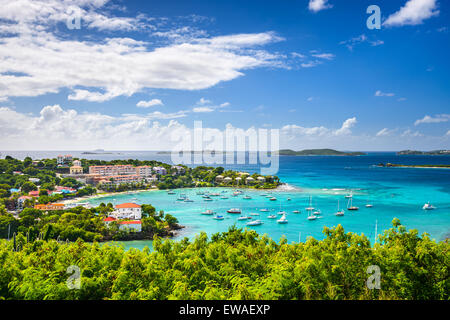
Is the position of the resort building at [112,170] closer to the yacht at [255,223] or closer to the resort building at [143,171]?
the resort building at [143,171]

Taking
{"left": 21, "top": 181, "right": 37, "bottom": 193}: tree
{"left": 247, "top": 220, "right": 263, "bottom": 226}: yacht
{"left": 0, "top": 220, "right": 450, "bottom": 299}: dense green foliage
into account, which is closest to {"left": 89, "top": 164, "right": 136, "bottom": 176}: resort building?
{"left": 21, "top": 181, "right": 37, "bottom": 193}: tree

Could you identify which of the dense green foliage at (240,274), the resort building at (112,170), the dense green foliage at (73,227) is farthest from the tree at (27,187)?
the dense green foliage at (240,274)

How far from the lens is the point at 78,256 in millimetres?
6309

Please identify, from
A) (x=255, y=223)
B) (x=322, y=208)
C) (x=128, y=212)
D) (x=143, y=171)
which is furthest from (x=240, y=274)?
(x=143, y=171)

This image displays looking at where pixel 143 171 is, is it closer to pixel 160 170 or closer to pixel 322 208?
pixel 160 170

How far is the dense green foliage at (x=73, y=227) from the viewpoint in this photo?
1617 cm

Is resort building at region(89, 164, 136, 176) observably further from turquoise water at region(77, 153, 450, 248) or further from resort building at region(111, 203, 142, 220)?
resort building at region(111, 203, 142, 220)

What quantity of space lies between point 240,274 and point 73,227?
47.1 feet

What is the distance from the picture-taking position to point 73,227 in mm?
16641

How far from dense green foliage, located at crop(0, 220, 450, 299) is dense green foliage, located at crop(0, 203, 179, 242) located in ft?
35.2

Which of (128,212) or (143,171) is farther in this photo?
(143,171)

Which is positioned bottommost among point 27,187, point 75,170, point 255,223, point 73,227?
point 255,223
